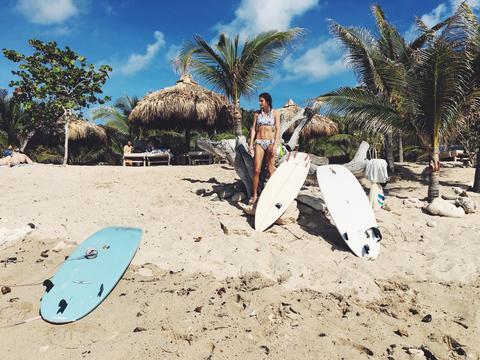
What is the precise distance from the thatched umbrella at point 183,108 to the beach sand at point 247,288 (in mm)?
6464

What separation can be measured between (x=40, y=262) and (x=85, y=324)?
4.71ft

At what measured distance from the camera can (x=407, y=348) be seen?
235 centimetres

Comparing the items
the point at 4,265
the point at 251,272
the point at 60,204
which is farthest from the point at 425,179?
the point at 4,265

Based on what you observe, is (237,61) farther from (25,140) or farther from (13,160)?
(25,140)

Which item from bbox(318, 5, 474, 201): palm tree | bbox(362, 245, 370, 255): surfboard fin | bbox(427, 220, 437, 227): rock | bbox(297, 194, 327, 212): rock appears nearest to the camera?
bbox(362, 245, 370, 255): surfboard fin

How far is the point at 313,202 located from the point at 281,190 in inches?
25.4

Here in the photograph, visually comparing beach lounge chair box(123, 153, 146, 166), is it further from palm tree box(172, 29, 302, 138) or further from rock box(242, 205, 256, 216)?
rock box(242, 205, 256, 216)

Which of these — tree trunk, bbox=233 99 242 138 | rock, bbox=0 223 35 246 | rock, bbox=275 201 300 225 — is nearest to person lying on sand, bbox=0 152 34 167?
rock, bbox=0 223 35 246

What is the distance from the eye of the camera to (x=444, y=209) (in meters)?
5.14

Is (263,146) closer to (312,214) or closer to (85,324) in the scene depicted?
(312,214)

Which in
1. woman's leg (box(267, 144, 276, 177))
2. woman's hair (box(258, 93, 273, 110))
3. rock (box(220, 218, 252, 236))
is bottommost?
rock (box(220, 218, 252, 236))

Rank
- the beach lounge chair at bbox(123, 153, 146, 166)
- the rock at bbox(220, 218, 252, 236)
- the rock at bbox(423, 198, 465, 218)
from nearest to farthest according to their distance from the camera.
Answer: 1. the rock at bbox(220, 218, 252, 236)
2. the rock at bbox(423, 198, 465, 218)
3. the beach lounge chair at bbox(123, 153, 146, 166)

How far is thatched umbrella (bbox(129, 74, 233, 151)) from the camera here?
11.6 m

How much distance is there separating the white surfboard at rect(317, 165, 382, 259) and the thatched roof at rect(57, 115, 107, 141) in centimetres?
1286
